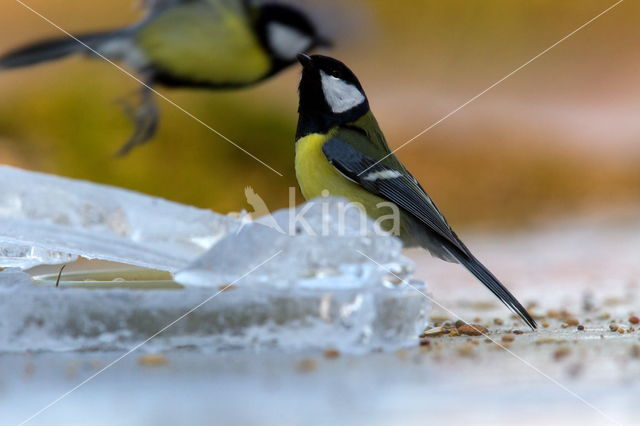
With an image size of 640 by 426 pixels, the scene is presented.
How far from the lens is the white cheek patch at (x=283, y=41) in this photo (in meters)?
2.17

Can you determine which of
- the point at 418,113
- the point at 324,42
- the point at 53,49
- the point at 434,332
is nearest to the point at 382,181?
the point at 434,332

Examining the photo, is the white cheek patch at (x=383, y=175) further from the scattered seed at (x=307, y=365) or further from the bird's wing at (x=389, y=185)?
the scattered seed at (x=307, y=365)

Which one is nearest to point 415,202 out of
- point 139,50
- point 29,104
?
point 139,50

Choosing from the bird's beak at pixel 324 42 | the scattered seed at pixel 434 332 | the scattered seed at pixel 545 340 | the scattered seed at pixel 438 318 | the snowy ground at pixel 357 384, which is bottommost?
the snowy ground at pixel 357 384

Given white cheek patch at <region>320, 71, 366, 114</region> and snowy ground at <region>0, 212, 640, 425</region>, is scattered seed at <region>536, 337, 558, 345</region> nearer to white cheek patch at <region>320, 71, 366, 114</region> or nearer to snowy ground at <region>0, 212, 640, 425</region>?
snowy ground at <region>0, 212, 640, 425</region>

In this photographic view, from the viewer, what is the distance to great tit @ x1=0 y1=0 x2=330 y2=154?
206cm

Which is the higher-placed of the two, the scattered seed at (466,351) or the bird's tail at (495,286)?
the bird's tail at (495,286)

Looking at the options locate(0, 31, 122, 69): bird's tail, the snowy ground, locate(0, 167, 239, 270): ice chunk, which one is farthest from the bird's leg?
the snowy ground

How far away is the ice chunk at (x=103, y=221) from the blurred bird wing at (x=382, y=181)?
409mm

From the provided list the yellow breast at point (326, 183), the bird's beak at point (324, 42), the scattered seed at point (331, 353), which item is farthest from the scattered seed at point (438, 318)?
the bird's beak at point (324, 42)

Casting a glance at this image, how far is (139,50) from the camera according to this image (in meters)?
2.07

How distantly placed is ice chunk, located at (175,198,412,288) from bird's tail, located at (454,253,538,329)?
265mm

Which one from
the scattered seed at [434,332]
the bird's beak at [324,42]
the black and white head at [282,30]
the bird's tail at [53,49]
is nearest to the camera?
the scattered seed at [434,332]

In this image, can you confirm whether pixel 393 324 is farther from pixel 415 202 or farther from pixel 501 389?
pixel 415 202
